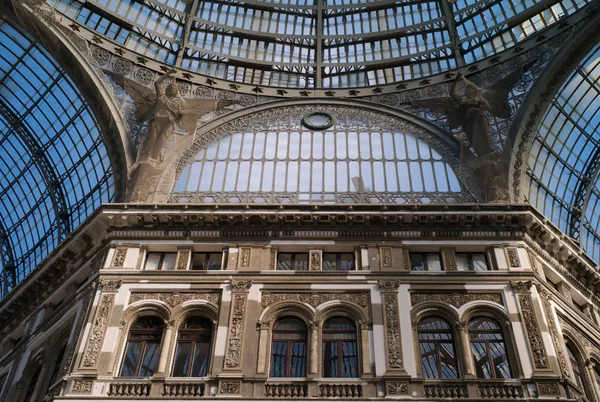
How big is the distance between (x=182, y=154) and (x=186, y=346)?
11.5 meters

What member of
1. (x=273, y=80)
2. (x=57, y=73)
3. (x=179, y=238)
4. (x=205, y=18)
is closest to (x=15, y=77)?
(x=57, y=73)

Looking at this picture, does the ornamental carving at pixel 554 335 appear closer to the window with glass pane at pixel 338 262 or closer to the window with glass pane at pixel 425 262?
the window with glass pane at pixel 425 262

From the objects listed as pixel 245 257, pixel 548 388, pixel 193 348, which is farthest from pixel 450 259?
pixel 193 348

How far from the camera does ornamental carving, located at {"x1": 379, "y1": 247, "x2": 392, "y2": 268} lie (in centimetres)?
2673

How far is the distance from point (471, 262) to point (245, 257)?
28.4 feet

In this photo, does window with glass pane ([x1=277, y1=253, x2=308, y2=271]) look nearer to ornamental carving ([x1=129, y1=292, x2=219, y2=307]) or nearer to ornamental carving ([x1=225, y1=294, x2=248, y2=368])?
ornamental carving ([x1=225, y1=294, x2=248, y2=368])

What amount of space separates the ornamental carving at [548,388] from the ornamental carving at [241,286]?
34.0 feet

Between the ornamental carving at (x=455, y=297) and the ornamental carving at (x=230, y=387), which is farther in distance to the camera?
the ornamental carving at (x=455, y=297)

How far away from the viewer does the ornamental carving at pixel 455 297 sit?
2541 centimetres

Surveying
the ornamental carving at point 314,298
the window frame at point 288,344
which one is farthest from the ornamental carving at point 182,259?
the window frame at point 288,344

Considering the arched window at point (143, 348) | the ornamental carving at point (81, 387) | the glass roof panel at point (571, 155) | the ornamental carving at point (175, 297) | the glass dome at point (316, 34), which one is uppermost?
the glass dome at point (316, 34)

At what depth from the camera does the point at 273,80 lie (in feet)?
128

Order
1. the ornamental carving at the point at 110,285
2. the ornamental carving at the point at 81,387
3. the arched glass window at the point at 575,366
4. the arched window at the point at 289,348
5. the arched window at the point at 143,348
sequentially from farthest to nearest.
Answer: the ornamental carving at the point at 110,285
the arched glass window at the point at 575,366
the arched window at the point at 143,348
the arched window at the point at 289,348
the ornamental carving at the point at 81,387

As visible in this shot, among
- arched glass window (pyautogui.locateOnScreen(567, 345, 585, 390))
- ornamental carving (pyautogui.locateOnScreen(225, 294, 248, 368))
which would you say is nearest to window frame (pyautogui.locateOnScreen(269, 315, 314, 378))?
ornamental carving (pyautogui.locateOnScreen(225, 294, 248, 368))
